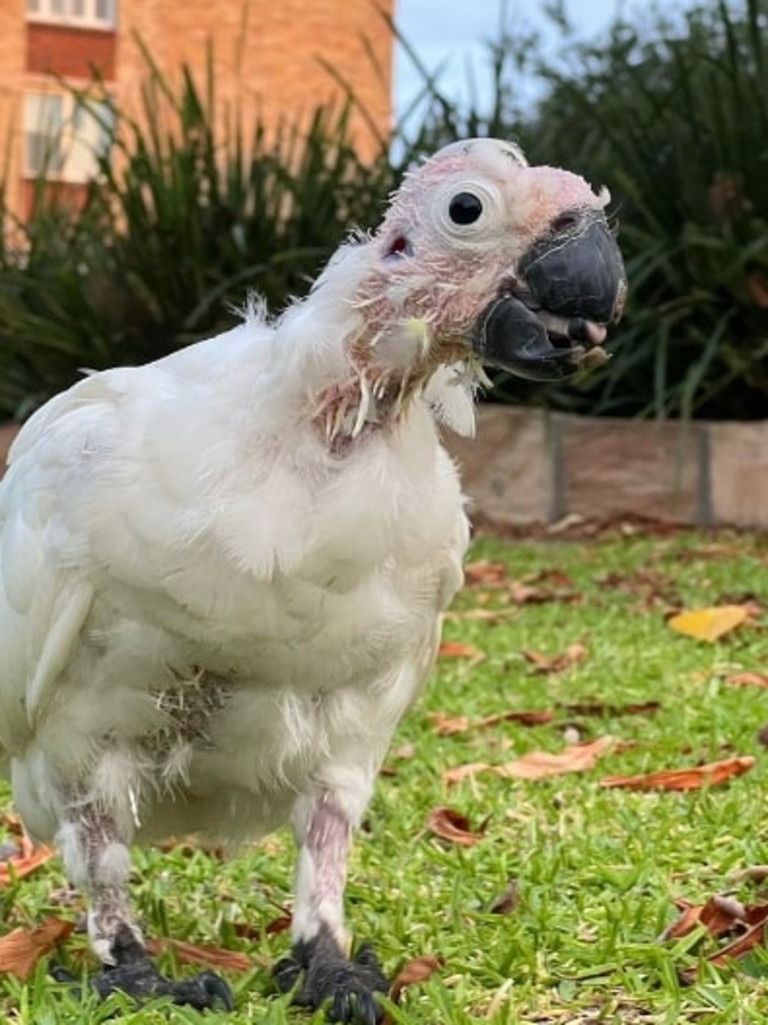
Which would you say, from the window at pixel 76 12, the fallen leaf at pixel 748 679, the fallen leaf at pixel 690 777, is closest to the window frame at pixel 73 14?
the window at pixel 76 12

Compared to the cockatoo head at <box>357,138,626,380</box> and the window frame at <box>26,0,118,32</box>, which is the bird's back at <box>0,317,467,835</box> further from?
the window frame at <box>26,0,118,32</box>

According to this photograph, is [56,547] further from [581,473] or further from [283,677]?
[581,473]

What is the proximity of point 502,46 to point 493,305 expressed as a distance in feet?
19.8

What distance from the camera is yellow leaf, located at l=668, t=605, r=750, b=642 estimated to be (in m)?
4.67

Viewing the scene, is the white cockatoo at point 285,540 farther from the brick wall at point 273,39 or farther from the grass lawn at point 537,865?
the brick wall at point 273,39

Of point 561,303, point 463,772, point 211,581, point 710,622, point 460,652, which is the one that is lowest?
point 460,652

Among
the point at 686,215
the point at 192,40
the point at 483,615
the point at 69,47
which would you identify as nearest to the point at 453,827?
the point at 483,615

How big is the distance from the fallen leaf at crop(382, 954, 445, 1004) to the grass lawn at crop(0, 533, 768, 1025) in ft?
0.05

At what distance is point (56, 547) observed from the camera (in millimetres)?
2107

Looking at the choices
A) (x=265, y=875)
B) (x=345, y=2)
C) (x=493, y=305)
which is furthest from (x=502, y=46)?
(x=345, y=2)

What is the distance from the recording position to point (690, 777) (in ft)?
10.1

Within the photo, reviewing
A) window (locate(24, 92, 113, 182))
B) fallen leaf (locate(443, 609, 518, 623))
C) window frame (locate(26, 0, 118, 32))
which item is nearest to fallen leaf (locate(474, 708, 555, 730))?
fallen leaf (locate(443, 609, 518, 623))

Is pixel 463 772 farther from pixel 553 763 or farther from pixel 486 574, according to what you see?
pixel 486 574

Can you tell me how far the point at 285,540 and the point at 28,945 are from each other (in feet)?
2.48
